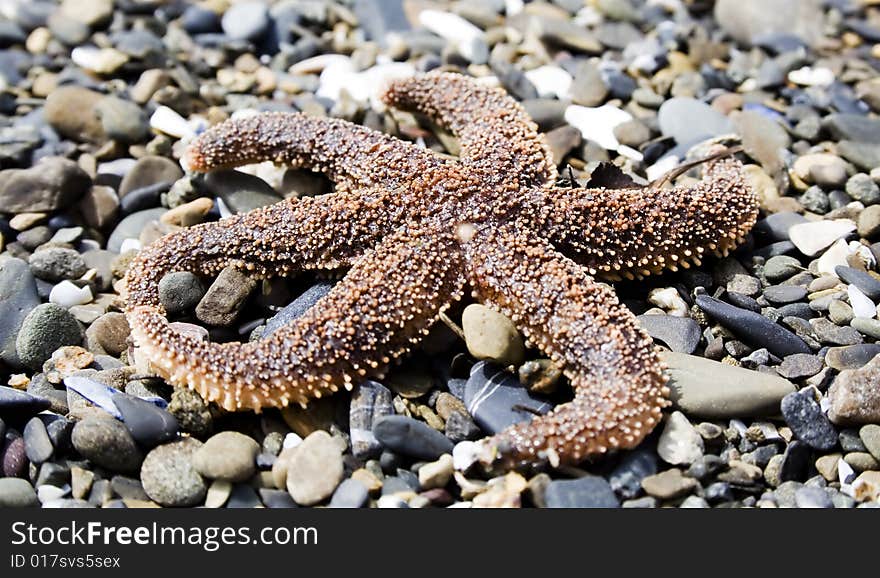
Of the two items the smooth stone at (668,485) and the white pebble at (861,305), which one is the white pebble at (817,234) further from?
the smooth stone at (668,485)

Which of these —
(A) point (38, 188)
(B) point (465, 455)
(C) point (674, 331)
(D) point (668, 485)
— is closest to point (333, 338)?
(B) point (465, 455)

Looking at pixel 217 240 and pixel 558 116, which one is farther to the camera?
pixel 558 116

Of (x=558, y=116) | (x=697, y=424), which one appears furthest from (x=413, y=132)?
(x=697, y=424)

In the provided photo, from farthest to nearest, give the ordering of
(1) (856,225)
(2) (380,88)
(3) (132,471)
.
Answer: (2) (380,88), (1) (856,225), (3) (132,471)

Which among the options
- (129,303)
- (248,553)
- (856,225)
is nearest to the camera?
(248,553)

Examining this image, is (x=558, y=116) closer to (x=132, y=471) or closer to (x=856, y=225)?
(x=856, y=225)

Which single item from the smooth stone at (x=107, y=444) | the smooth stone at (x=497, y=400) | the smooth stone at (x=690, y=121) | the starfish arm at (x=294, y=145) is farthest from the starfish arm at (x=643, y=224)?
the smooth stone at (x=107, y=444)

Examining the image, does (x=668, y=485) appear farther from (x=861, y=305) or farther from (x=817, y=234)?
(x=817, y=234)

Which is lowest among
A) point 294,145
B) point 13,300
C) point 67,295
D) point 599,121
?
point 67,295
